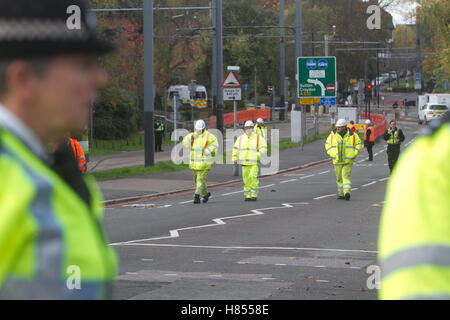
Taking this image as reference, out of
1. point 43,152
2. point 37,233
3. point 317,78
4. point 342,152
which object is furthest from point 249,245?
point 317,78

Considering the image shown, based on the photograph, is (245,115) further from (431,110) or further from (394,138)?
(394,138)

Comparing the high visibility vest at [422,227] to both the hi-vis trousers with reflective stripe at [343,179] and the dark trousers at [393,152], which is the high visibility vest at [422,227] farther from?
the dark trousers at [393,152]

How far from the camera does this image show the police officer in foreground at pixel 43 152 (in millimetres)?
1850

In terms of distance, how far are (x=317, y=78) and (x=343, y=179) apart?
20279 mm

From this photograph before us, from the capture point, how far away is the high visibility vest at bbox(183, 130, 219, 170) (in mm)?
21922

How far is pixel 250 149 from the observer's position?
74.4 ft

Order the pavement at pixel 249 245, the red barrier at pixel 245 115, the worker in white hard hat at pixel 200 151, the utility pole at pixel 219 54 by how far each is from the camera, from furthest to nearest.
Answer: the red barrier at pixel 245 115 < the utility pole at pixel 219 54 < the worker in white hard hat at pixel 200 151 < the pavement at pixel 249 245

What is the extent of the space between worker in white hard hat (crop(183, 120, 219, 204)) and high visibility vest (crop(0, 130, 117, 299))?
19.9 metres

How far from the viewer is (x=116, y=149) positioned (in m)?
47.4

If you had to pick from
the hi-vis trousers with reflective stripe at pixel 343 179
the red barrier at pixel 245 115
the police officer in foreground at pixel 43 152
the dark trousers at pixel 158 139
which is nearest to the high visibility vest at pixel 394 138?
the hi-vis trousers with reflective stripe at pixel 343 179

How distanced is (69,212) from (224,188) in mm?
25856

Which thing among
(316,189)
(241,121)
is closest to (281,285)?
(316,189)

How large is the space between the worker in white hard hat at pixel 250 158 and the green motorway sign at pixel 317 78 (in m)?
19.8

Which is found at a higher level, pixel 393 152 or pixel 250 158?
pixel 250 158
